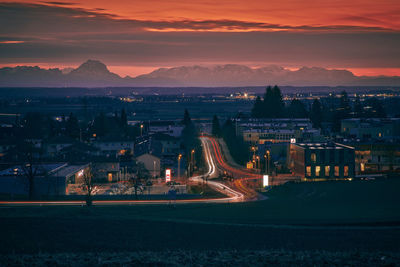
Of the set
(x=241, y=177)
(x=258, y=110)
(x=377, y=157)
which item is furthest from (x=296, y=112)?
(x=241, y=177)

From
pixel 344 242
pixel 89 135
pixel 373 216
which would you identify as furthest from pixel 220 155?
pixel 344 242

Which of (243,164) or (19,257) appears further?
A: (243,164)

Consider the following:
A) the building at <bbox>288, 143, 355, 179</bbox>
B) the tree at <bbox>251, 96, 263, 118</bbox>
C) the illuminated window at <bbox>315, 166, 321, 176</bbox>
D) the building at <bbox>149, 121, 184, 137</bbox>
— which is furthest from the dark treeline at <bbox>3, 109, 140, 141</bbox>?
the illuminated window at <bbox>315, 166, 321, 176</bbox>

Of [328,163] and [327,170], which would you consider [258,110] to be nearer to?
[328,163]

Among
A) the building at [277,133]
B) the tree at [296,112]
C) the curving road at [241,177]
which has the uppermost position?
the tree at [296,112]

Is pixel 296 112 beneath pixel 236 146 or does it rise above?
above

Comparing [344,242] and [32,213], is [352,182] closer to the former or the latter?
[344,242]

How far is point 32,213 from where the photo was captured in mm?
18641

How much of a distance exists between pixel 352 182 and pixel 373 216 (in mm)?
11162

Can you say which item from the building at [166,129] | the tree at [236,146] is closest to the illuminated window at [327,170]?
the tree at [236,146]

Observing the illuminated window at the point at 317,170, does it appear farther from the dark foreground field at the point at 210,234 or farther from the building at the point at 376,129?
the building at the point at 376,129

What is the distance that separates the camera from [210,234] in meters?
15.0

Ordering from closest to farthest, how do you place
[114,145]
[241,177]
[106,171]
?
[106,171] → [241,177] → [114,145]

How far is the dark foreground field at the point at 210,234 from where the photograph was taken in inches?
446
